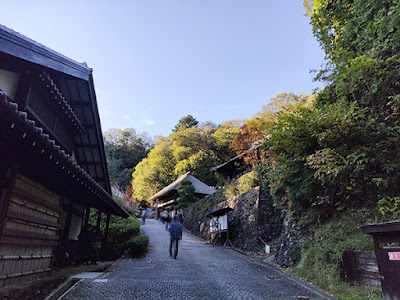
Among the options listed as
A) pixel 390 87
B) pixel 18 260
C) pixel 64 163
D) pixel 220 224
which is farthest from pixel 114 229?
pixel 390 87

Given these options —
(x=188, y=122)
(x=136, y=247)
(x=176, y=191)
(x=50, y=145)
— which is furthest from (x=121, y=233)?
(x=188, y=122)

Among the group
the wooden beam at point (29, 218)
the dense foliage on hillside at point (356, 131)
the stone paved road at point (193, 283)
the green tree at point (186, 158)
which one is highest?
the green tree at point (186, 158)

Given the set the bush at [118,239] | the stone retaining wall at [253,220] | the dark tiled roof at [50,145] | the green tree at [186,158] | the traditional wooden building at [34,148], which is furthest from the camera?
the green tree at [186,158]

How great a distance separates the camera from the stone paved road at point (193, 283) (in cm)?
573

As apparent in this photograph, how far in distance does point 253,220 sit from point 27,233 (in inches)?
450

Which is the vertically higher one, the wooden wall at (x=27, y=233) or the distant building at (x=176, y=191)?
the distant building at (x=176, y=191)

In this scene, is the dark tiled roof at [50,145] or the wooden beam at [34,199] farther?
the wooden beam at [34,199]

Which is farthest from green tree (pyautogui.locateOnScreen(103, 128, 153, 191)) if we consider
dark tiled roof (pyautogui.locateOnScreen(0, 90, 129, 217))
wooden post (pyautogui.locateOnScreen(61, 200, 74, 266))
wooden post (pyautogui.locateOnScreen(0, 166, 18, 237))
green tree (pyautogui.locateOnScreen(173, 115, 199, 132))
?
wooden post (pyautogui.locateOnScreen(0, 166, 18, 237))

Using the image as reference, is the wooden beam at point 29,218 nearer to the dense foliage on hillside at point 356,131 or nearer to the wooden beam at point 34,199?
the wooden beam at point 34,199

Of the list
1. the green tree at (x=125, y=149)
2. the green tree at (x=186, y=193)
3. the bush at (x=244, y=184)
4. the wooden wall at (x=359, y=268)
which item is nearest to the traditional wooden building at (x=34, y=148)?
the wooden wall at (x=359, y=268)

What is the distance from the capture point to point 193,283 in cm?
688

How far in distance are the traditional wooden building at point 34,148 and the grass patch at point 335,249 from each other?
6573mm

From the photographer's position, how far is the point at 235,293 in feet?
19.8

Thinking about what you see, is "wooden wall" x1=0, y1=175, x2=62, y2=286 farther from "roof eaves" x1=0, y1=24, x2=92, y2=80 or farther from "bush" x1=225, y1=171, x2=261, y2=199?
"bush" x1=225, y1=171, x2=261, y2=199
